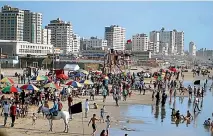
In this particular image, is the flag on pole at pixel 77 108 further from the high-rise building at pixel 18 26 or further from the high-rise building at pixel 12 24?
the high-rise building at pixel 12 24

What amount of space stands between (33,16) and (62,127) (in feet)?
575

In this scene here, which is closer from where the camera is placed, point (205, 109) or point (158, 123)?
point (158, 123)

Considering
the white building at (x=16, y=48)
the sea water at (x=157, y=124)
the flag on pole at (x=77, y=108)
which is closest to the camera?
the flag on pole at (x=77, y=108)

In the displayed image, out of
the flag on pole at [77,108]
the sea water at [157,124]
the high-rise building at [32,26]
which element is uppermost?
the high-rise building at [32,26]

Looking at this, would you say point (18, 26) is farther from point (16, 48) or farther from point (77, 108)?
point (77, 108)

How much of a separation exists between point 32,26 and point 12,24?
30.7 ft

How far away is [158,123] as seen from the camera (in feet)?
69.7

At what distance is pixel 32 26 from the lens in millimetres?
183875

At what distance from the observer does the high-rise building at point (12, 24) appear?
592 feet

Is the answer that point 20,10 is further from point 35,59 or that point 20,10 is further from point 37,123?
point 37,123

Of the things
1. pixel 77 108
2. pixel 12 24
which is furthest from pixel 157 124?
pixel 12 24

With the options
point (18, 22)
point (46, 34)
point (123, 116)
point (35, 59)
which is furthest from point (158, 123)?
point (46, 34)

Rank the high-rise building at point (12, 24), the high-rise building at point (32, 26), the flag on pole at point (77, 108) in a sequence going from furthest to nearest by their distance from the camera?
the high-rise building at point (32, 26)
the high-rise building at point (12, 24)
the flag on pole at point (77, 108)

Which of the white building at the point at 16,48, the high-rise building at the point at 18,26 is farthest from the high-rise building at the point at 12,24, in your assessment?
the white building at the point at 16,48
